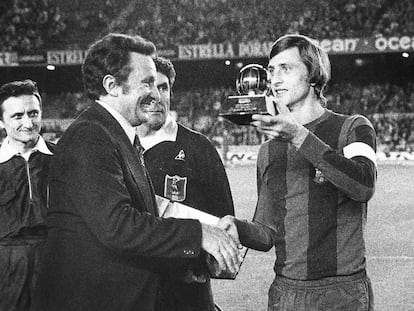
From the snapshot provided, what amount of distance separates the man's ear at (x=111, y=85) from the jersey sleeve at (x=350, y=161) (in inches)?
28.5

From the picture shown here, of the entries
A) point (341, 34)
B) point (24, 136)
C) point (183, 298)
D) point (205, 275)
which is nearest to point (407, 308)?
point (183, 298)

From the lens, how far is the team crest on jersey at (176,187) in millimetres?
3268

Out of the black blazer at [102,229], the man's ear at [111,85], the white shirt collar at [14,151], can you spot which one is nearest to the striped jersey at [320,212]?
the black blazer at [102,229]

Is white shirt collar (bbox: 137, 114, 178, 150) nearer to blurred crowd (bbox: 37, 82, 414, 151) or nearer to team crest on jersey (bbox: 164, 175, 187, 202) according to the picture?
team crest on jersey (bbox: 164, 175, 187, 202)

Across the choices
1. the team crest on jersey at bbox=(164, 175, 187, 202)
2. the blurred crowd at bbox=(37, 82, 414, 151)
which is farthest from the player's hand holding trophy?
the blurred crowd at bbox=(37, 82, 414, 151)

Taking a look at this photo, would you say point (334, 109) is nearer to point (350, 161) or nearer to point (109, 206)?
point (350, 161)

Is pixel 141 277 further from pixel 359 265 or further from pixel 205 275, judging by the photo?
pixel 359 265

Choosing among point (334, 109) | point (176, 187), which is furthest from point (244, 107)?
point (334, 109)

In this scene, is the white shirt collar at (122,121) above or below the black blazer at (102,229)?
above

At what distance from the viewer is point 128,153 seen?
2307 mm

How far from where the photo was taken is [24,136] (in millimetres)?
3680

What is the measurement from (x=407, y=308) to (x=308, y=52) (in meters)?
3.18

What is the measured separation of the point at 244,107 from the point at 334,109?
23.0 meters

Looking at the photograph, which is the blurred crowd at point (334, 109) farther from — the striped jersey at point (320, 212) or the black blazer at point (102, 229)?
the black blazer at point (102, 229)
